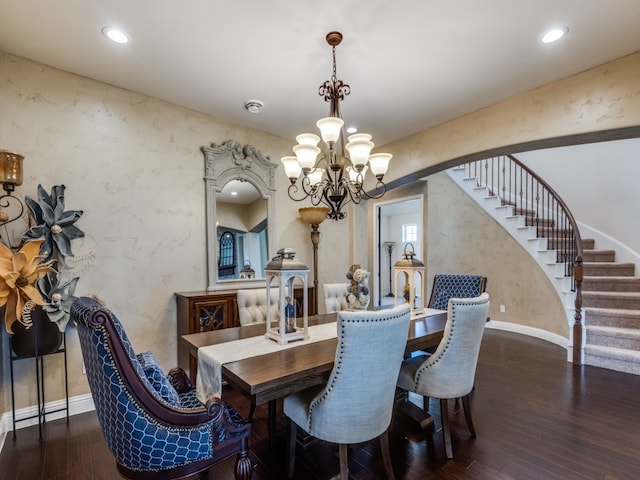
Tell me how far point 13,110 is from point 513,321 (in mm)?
6702

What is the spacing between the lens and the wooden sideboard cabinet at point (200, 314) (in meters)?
2.96

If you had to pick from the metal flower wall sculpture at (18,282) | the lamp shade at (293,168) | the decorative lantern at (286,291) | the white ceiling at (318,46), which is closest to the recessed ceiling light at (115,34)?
the white ceiling at (318,46)

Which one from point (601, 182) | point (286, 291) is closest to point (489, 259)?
point (601, 182)

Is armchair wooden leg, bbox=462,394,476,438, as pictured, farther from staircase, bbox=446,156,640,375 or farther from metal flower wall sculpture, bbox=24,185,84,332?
metal flower wall sculpture, bbox=24,185,84,332

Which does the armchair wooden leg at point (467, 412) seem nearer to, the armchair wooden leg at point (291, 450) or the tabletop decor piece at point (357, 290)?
the tabletop decor piece at point (357, 290)

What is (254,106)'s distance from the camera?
3.24m

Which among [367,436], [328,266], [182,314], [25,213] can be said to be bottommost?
[367,436]

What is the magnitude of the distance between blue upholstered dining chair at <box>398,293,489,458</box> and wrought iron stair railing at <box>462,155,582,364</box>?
357cm

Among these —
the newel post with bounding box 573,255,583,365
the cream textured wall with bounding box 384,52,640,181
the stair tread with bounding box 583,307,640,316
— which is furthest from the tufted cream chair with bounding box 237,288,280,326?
the stair tread with bounding box 583,307,640,316

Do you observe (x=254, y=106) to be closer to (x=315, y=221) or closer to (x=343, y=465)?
(x=315, y=221)

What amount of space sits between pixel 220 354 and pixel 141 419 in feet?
1.75

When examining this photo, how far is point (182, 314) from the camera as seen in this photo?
10.1 feet

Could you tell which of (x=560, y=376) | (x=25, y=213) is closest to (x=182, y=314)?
(x=25, y=213)

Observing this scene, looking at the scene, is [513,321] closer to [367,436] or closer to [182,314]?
[367,436]
